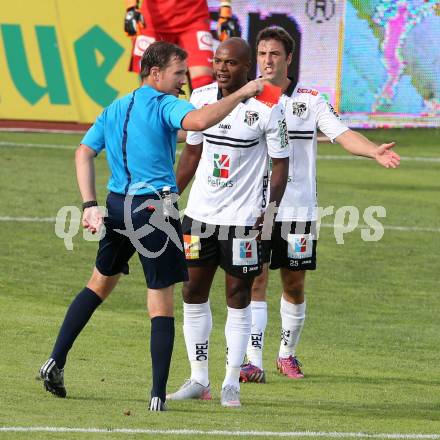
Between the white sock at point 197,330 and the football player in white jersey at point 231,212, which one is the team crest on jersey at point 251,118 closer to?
the football player in white jersey at point 231,212

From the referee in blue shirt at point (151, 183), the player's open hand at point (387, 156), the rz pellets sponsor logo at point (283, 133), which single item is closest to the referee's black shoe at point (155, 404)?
the referee in blue shirt at point (151, 183)

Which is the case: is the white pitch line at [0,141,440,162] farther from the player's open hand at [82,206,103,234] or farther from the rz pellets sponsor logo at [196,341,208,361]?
the player's open hand at [82,206,103,234]

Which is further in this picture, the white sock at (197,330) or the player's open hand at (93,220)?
the white sock at (197,330)

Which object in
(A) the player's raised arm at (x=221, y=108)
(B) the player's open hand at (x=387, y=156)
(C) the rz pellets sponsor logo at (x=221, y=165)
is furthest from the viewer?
(C) the rz pellets sponsor logo at (x=221, y=165)

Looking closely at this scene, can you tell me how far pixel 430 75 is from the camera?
27359 mm

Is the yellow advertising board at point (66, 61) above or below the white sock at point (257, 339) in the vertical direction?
below

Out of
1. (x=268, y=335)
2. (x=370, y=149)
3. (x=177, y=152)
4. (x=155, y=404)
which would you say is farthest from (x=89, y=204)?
(x=177, y=152)

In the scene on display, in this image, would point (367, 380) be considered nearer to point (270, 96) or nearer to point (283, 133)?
point (283, 133)

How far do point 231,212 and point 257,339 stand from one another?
1331 millimetres

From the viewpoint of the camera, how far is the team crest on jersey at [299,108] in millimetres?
9406

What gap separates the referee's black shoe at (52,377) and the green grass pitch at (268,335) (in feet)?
0.31

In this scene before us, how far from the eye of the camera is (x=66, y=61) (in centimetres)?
2562

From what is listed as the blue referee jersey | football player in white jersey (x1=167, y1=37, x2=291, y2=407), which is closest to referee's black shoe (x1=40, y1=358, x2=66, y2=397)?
football player in white jersey (x1=167, y1=37, x2=291, y2=407)

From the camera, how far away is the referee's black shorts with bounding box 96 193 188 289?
776 centimetres
